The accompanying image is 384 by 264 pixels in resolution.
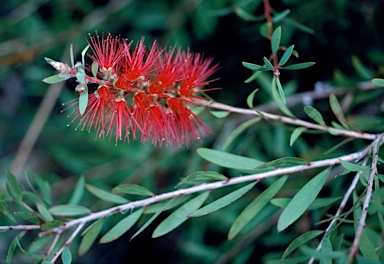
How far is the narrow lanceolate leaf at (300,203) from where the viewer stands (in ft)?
3.31

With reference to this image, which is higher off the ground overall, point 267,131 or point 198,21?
point 198,21

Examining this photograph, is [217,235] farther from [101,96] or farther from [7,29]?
[7,29]

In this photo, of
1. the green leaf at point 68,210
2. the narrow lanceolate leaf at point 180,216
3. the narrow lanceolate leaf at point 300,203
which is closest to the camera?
the narrow lanceolate leaf at point 300,203

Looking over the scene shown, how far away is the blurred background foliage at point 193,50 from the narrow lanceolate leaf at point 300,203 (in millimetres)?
535

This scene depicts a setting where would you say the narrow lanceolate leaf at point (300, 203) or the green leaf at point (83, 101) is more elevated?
the green leaf at point (83, 101)

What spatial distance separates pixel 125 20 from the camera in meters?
2.12

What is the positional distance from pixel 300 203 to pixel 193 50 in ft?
3.98

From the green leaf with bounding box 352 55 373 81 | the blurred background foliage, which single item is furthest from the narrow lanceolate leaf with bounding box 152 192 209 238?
the green leaf with bounding box 352 55 373 81

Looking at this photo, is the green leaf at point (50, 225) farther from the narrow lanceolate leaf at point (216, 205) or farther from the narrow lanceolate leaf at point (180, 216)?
the narrow lanceolate leaf at point (216, 205)

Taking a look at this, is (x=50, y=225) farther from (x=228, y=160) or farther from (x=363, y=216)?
(x=363, y=216)

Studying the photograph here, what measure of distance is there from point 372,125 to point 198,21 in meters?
0.94

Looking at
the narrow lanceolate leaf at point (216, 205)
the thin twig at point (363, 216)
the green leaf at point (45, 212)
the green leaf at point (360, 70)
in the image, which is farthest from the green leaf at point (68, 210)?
the green leaf at point (360, 70)

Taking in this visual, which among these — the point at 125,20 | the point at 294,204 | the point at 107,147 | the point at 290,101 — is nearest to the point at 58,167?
the point at 107,147

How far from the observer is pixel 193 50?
82.0 inches
